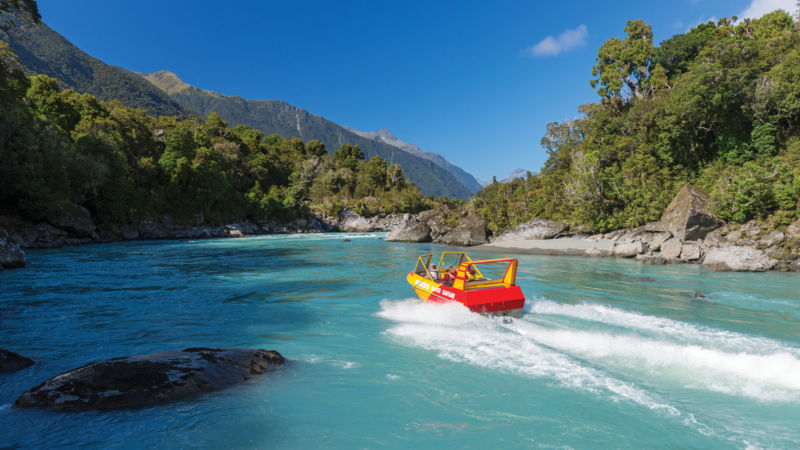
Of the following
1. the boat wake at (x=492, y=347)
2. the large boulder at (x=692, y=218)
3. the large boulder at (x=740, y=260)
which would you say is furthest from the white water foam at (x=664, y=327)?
the large boulder at (x=692, y=218)

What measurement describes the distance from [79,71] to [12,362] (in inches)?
6910

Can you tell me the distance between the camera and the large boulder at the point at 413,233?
42531mm

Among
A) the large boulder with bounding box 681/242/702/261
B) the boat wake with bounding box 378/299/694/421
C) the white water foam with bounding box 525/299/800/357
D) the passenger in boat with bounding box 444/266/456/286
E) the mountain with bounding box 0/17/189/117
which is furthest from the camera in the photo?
the mountain with bounding box 0/17/189/117

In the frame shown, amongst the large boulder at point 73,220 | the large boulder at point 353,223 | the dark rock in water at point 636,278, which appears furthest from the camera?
the large boulder at point 353,223

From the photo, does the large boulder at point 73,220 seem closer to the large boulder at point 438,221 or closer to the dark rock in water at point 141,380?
the large boulder at point 438,221

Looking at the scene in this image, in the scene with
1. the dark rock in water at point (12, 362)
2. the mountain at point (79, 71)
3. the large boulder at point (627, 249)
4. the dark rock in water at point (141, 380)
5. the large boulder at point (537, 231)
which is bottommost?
the dark rock in water at point (12, 362)

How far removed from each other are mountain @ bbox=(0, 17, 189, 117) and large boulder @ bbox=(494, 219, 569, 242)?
115664 millimetres

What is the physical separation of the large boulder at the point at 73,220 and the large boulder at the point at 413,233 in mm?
29881

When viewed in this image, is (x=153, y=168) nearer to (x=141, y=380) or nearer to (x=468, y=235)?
(x=468, y=235)

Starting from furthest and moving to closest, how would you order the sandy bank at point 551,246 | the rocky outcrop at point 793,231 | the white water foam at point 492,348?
1. the sandy bank at point 551,246
2. the rocky outcrop at point 793,231
3. the white water foam at point 492,348

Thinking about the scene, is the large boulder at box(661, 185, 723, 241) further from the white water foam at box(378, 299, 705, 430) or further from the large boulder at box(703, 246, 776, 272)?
the white water foam at box(378, 299, 705, 430)

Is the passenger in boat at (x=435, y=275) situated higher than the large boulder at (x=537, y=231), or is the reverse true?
the large boulder at (x=537, y=231)

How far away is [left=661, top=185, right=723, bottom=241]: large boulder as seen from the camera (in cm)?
2467

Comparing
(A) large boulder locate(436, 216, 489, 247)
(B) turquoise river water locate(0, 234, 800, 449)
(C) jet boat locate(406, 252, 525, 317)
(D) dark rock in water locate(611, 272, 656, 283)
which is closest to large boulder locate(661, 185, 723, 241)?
(B) turquoise river water locate(0, 234, 800, 449)
